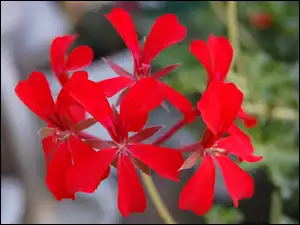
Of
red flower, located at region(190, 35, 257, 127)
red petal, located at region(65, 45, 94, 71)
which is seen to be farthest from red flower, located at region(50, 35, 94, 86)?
red flower, located at region(190, 35, 257, 127)

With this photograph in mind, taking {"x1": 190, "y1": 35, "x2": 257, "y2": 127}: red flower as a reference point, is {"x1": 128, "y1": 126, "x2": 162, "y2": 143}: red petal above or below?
below

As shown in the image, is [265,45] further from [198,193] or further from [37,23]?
[198,193]

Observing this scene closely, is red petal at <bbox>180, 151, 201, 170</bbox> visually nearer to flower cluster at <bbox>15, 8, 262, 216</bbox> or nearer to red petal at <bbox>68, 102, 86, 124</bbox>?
flower cluster at <bbox>15, 8, 262, 216</bbox>

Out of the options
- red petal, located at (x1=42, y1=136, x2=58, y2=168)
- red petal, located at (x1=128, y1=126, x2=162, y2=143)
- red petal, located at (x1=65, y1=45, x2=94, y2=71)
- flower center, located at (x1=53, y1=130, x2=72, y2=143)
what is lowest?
red petal, located at (x1=128, y1=126, x2=162, y2=143)

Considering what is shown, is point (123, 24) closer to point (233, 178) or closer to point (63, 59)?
point (63, 59)

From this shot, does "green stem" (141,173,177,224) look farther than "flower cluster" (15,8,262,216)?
Yes
